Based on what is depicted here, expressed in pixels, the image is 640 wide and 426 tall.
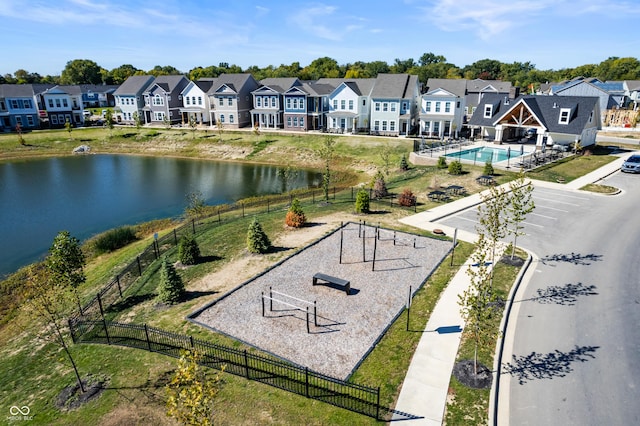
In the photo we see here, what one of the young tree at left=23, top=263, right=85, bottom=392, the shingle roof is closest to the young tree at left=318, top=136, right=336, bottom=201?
the young tree at left=23, top=263, right=85, bottom=392

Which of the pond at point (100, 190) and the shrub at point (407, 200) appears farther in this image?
the pond at point (100, 190)

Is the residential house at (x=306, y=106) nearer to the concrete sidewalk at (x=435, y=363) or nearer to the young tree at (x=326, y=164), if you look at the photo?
the young tree at (x=326, y=164)

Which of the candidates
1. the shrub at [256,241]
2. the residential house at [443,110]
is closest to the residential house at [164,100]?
the residential house at [443,110]

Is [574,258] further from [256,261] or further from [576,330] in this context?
[256,261]

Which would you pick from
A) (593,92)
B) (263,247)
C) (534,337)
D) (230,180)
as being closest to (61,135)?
(230,180)

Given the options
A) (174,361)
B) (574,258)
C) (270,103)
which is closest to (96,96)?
(270,103)

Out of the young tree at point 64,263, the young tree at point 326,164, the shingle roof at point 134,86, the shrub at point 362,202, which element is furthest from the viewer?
the shingle roof at point 134,86
